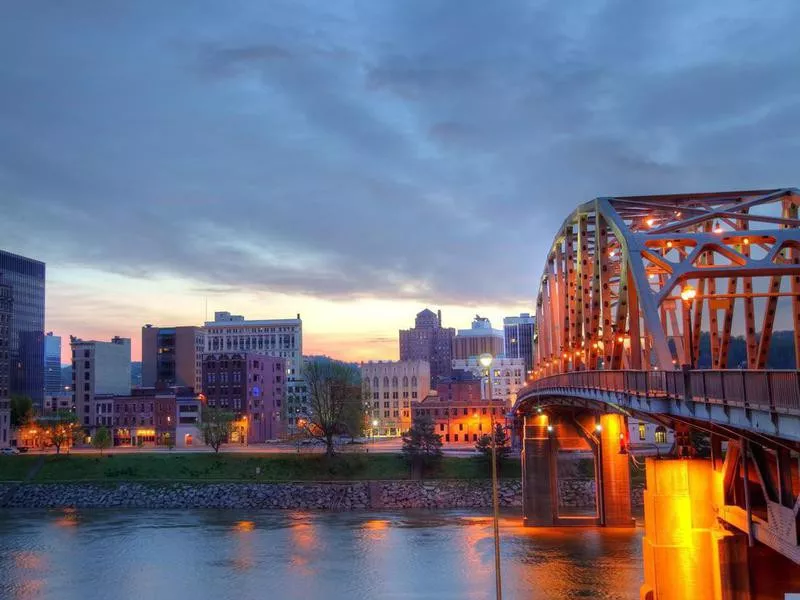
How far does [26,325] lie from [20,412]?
5775cm

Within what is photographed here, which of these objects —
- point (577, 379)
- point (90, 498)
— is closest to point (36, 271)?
point (90, 498)

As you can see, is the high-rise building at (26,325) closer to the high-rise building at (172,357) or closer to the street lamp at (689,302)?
the high-rise building at (172,357)

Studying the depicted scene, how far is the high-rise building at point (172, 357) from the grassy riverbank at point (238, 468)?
69.3 meters

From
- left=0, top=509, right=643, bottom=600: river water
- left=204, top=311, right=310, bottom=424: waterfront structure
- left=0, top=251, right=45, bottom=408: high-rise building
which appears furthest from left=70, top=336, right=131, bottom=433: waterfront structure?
left=0, top=509, right=643, bottom=600: river water

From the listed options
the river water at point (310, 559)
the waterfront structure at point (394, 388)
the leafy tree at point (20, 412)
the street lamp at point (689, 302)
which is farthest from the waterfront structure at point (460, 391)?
the street lamp at point (689, 302)

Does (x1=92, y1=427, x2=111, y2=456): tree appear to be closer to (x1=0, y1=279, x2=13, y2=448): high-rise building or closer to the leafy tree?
(x1=0, y1=279, x2=13, y2=448): high-rise building

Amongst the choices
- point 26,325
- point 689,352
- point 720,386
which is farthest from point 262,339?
point 720,386

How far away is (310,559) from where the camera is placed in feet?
171

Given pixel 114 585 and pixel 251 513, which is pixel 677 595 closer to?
pixel 114 585

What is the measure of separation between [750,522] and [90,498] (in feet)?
249

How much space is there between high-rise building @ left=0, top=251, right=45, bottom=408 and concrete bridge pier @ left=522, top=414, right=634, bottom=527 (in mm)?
134375

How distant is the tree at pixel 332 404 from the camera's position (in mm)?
97875

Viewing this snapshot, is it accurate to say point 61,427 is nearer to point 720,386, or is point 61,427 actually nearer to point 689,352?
point 689,352

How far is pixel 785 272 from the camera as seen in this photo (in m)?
31.5
